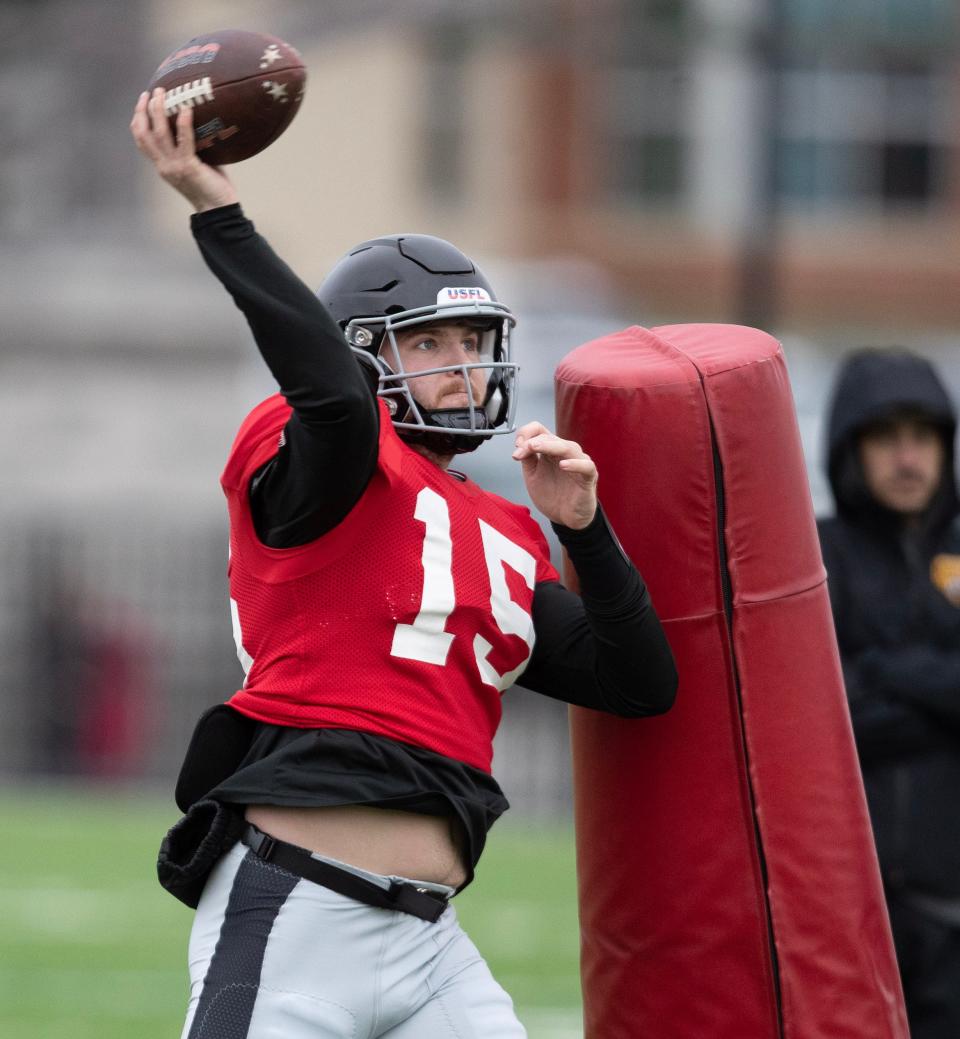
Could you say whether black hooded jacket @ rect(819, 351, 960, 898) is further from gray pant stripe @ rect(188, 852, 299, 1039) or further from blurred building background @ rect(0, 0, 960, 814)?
blurred building background @ rect(0, 0, 960, 814)

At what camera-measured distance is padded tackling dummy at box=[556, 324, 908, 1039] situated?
377 cm

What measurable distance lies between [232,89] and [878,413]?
7.14ft

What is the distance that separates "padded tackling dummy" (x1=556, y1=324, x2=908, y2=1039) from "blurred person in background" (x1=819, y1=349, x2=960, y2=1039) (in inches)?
35.3

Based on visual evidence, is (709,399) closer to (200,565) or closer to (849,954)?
(849,954)

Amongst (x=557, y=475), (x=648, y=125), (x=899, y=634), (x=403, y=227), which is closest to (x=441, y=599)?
(x=557, y=475)

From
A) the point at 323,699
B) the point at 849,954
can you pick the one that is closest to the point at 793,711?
the point at 849,954

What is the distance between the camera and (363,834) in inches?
136

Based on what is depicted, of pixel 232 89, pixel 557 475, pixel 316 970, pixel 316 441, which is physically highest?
pixel 232 89

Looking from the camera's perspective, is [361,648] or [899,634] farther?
[899,634]

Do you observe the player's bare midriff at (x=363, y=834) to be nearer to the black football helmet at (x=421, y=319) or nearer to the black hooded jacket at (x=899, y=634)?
the black football helmet at (x=421, y=319)

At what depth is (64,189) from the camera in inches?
784

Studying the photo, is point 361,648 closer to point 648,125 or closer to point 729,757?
point 729,757

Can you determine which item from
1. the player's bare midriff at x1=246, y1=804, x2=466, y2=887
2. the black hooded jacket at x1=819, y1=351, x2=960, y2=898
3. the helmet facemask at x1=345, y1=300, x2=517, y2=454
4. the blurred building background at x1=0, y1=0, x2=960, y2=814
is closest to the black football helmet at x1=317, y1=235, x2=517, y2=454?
the helmet facemask at x1=345, y1=300, x2=517, y2=454

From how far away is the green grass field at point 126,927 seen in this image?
7465 millimetres
